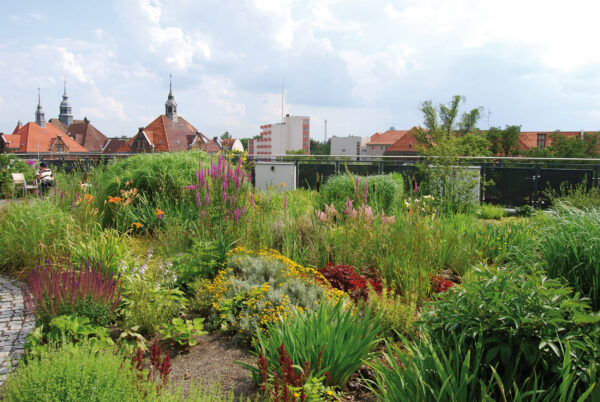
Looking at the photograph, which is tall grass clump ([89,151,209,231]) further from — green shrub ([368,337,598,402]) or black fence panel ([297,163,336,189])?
black fence panel ([297,163,336,189])

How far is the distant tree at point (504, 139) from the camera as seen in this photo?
57.6 m

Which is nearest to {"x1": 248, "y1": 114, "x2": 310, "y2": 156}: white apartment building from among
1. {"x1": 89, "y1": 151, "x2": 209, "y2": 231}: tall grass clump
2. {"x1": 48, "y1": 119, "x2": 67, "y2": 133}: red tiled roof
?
{"x1": 89, "y1": 151, "x2": 209, "y2": 231}: tall grass clump

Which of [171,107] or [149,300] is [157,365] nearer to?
[149,300]

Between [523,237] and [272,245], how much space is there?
2.70 meters

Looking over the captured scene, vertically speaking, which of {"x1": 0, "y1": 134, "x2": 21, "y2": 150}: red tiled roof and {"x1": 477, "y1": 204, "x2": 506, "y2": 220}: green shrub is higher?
{"x1": 0, "y1": 134, "x2": 21, "y2": 150}: red tiled roof

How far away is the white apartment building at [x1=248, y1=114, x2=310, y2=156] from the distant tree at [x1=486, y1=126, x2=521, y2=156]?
25.7m

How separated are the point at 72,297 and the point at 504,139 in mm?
63101

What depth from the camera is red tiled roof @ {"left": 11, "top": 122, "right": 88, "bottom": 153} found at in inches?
3329

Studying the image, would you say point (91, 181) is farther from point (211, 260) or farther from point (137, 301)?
point (137, 301)

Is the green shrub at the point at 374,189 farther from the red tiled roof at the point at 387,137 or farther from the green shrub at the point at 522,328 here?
the red tiled roof at the point at 387,137

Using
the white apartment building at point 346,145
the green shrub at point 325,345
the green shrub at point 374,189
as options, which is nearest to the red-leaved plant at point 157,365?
the green shrub at point 325,345

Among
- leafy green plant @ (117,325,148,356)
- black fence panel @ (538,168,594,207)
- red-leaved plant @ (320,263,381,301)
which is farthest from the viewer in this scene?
black fence panel @ (538,168,594,207)

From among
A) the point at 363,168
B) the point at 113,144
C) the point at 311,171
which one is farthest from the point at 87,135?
the point at 363,168

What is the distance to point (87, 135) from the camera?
107562 millimetres
